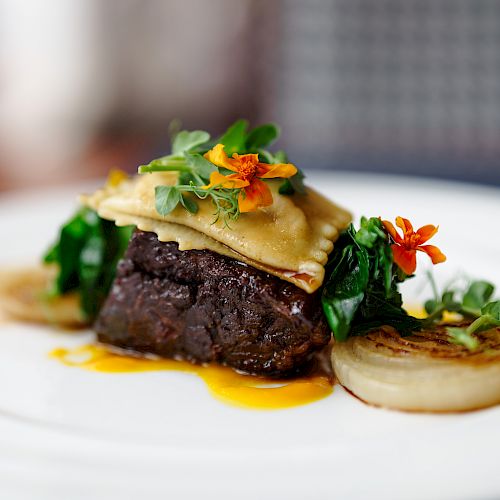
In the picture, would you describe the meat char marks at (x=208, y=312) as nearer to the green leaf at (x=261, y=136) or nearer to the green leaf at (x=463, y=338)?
the green leaf at (x=463, y=338)

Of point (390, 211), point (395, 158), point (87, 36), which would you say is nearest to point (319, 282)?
point (390, 211)

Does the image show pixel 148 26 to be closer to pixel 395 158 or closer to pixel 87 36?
pixel 87 36

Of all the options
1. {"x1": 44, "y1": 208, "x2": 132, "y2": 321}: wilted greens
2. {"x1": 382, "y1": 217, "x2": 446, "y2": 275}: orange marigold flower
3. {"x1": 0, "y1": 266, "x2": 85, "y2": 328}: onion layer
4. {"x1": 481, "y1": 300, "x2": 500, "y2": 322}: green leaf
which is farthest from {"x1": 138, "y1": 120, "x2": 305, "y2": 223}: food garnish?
{"x1": 0, "y1": 266, "x2": 85, "y2": 328}: onion layer

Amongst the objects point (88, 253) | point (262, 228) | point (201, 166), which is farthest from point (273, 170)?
point (88, 253)

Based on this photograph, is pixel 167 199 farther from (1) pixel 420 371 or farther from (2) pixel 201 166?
(1) pixel 420 371

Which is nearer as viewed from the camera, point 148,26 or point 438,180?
point 438,180

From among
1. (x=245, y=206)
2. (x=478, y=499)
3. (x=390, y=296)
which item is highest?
(x=245, y=206)

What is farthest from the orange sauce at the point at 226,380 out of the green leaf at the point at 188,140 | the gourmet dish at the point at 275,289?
the green leaf at the point at 188,140
